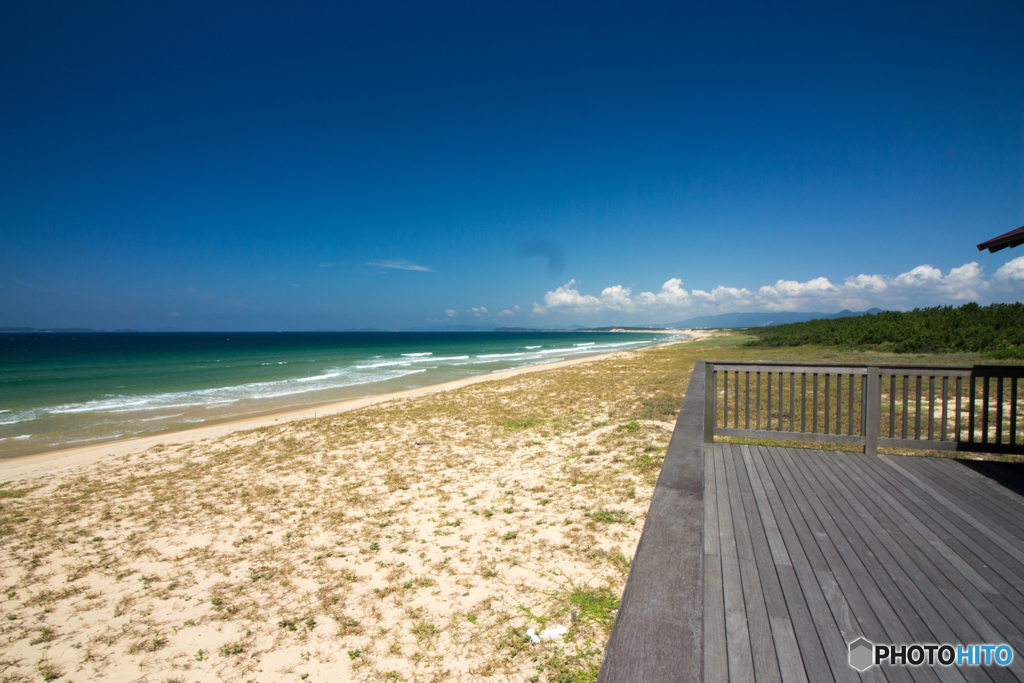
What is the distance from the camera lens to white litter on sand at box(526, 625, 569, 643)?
9.41ft

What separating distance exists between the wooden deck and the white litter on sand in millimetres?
1016

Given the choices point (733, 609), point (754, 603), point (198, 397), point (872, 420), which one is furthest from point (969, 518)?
point (198, 397)

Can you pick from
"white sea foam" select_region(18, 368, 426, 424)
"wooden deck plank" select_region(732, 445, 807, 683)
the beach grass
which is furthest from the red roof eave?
"white sea foam" select_region(18, 368, 426, 424)

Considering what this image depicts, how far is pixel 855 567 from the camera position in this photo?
272cm

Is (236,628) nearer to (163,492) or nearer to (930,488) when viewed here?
(163,492)

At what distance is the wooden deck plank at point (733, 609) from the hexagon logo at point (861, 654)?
44cm

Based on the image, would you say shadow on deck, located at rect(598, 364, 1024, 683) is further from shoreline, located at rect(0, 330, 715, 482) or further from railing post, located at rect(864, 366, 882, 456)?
shoreline, located at rect(0, 330, 715, 482)

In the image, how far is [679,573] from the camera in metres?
2.33

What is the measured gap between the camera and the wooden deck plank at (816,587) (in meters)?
1.98

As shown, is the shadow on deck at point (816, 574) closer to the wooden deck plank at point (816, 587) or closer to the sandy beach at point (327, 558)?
the wooden deck plank at point (816, 587)

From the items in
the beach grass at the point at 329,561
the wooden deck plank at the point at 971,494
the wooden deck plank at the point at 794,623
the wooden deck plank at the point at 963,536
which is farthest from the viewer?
the wooden deck plank at the point at 971,494

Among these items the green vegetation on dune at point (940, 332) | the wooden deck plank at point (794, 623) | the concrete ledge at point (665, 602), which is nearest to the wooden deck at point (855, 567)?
the wooden deck plank at point (794, 623)

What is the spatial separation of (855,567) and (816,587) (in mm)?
423

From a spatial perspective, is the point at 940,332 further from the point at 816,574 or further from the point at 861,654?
the point at 861,654
